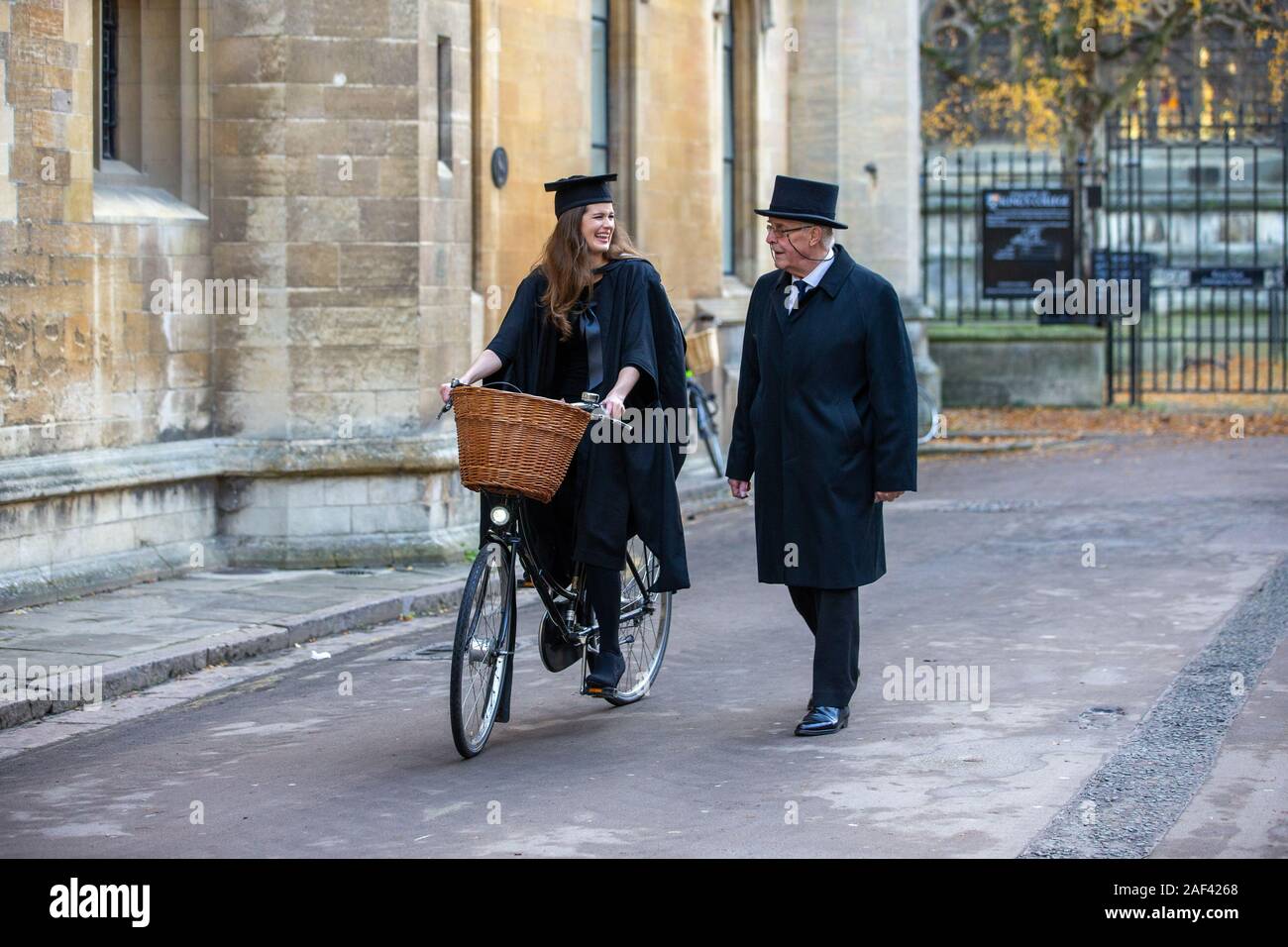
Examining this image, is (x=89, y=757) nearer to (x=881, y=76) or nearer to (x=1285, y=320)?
(x=881, y=76)

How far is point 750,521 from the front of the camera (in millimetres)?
14555

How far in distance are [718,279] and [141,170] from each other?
6951 mm

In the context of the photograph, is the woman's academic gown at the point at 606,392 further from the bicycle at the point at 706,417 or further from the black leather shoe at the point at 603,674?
the bicycle at the point at 706,417

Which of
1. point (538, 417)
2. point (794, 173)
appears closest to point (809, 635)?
point (538, 417)

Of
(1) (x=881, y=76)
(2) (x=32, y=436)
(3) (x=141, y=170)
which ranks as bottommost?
(2) (x=32, y=436)

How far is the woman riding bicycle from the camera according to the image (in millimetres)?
7309

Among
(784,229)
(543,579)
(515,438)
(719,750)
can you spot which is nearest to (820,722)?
(719,750)

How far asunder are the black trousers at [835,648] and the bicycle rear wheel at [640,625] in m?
0.73

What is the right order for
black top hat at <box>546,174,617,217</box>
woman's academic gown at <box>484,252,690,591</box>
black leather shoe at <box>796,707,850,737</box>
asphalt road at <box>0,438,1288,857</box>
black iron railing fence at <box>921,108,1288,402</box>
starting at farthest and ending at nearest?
1. black iron railing fence at <box>921,108,1288,402</box>
2. black top hat at <box>546,174,617,217</box>
3. woman's academic gown at <box>484,252,690,591</box>
4. black leather shoe at <box>796,707,850,737</box>
5. asphalt road at <box>0,438,1288,857</box>

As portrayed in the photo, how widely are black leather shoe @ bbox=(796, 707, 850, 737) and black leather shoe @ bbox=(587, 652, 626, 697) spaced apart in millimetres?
698

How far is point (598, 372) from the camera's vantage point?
7383 mm

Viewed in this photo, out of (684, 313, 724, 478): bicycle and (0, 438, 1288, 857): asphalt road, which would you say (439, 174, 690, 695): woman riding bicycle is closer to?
(0, 438, 1288, 857): asphalt road

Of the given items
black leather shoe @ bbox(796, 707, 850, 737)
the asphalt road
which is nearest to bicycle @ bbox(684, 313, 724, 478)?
the asphalt road

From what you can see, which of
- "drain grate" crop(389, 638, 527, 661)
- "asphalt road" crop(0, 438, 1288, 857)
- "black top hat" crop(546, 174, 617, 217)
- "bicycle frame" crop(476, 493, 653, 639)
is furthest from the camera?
"drain grate" crop(389, 638, 527, 661)
